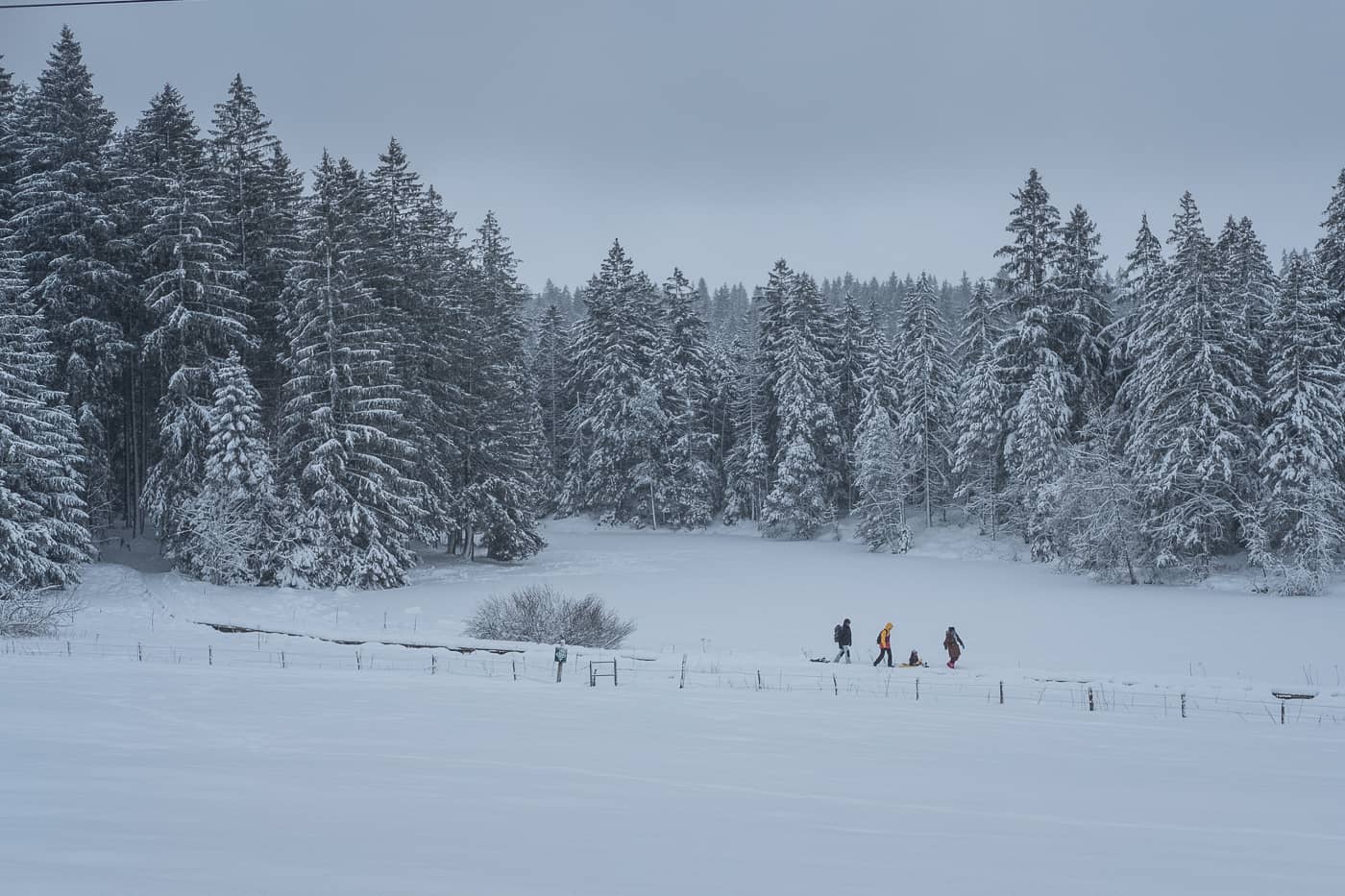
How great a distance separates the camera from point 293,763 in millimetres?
8641

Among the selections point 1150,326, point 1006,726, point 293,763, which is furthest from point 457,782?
point 1150,326

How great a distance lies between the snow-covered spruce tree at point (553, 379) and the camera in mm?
79750

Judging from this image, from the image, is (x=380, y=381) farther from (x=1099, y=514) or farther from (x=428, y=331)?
(x=1099, y=514)

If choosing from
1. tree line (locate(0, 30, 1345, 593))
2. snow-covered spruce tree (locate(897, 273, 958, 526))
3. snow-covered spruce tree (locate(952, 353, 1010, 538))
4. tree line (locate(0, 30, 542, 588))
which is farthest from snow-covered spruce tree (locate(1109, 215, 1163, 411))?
tree line (locate(0, 30, 542, 588))

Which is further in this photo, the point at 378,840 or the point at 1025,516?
the point at 1025,516

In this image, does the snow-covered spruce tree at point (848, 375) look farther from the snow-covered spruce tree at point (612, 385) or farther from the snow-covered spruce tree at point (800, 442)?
the snow-covered spruce tree at point (612, 385)

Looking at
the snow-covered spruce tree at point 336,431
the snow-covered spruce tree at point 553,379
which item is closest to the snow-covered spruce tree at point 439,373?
the snow-covered spruce tree at point 336,431

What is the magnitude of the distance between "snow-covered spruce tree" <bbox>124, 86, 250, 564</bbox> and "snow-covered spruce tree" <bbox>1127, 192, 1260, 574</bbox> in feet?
134

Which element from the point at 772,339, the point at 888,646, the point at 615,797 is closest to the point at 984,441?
the point at 772,339

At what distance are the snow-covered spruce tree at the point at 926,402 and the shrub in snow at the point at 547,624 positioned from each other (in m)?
36.1

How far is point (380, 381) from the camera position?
38.5m

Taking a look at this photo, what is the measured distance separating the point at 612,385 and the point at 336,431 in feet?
106

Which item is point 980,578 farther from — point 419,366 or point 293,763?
point 293,763

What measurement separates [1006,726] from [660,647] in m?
12.2
